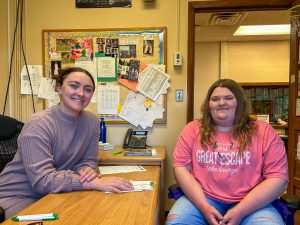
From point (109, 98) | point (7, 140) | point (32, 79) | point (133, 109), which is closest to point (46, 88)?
point (32, 79)

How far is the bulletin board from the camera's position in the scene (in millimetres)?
2611

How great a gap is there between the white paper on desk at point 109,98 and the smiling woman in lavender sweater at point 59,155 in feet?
3.18

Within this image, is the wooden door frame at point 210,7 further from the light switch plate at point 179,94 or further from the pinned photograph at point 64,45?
the pinned photograph at point 64,45

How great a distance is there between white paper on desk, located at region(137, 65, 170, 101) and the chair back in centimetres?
129

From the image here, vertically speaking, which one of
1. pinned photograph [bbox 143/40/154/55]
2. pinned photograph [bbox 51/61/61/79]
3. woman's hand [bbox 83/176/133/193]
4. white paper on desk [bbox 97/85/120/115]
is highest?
pinned photograph [bbox 143/40/154/55]

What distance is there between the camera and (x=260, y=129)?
5.23ft

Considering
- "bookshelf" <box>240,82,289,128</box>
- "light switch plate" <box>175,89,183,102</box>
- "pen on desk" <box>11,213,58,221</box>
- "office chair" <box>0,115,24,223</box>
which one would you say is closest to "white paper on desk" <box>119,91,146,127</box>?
"light switch plate" <box>175,89,183,102</box>

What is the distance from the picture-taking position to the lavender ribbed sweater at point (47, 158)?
1.29 metres

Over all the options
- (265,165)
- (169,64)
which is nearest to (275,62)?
(169,64)

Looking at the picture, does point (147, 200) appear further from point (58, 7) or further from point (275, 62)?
point (275, 62)

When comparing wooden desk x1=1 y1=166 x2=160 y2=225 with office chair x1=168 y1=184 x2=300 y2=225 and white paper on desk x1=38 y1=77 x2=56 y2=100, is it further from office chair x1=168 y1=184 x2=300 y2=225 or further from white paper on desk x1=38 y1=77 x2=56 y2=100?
white paper on desk x1=38 y1=77 x2=56 y2=100

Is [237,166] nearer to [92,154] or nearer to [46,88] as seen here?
[92,154]

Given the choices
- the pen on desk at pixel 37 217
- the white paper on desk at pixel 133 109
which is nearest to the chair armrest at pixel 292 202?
the pen on desk at pixel 37 217

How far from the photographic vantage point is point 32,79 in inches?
107
